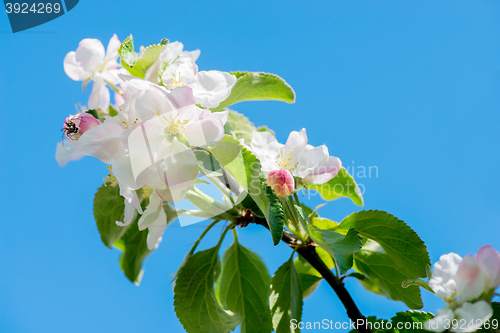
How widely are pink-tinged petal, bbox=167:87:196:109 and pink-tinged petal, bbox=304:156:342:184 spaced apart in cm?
30

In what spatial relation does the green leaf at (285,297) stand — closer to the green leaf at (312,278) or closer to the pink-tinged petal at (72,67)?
the green leaf at (312,278)

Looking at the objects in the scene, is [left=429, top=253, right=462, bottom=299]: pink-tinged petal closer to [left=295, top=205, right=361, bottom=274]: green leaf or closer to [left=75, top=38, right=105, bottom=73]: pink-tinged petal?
[left=295, top=205, right=361, bottom=274]: green leaf

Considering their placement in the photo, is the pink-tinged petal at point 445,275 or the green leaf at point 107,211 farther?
the green leaf at point 107,211

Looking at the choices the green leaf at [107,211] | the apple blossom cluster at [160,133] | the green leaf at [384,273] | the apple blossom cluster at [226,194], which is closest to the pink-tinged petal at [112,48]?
the apple blossom cluster at [226,194]

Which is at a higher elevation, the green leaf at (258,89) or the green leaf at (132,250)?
the green leaf at (258,89)

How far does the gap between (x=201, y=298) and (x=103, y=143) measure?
1.14ft

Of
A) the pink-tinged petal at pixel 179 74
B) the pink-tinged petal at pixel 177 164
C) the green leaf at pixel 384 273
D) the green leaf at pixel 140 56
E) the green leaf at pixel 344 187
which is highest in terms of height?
the green leaf at pixel 140 56

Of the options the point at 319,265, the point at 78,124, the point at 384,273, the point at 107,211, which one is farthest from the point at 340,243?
the point at 107,211

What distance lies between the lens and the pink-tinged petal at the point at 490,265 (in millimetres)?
613

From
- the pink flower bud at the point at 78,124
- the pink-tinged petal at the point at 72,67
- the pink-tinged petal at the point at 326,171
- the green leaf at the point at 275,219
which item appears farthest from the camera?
the pink-tinged petal at the point at 72,67

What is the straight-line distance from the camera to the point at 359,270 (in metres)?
0.86

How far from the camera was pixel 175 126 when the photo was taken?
A: 0.60 metres

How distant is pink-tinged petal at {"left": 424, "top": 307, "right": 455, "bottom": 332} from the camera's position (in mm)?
627

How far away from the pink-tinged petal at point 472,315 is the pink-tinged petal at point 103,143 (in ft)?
1.79
